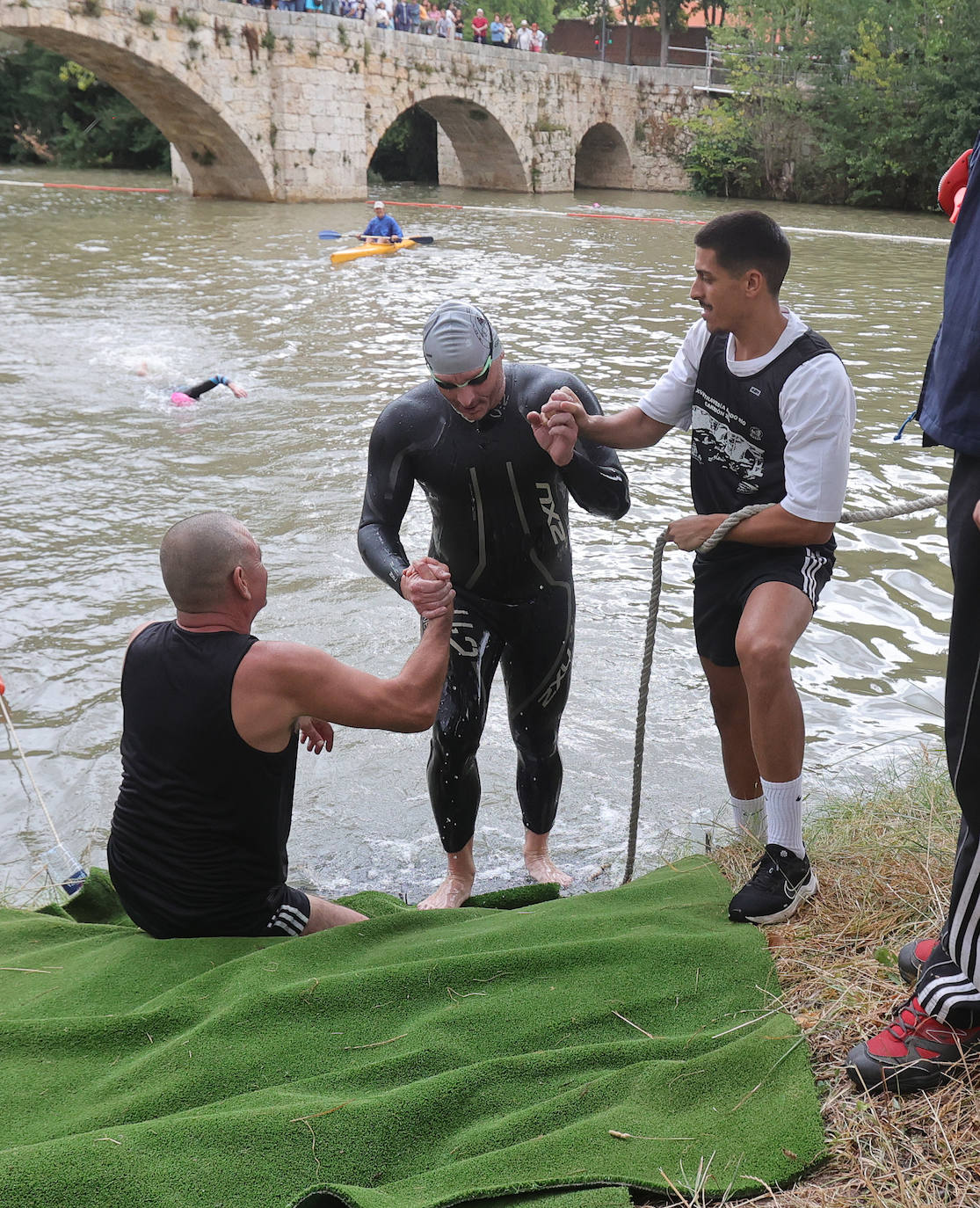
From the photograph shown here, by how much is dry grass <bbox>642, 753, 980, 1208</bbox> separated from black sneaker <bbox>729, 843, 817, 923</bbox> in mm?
46

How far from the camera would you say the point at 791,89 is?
119ft

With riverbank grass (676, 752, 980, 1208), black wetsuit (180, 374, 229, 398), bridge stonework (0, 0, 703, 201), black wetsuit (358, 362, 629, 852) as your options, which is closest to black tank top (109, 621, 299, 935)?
black wetsuit (358, 362, 629, 852)

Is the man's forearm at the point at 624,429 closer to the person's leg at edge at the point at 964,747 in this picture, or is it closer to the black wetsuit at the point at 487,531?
the black wetsuit at the point at 487,531

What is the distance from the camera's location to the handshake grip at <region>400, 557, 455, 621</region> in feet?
10.7

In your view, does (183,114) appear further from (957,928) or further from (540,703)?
(957,928)

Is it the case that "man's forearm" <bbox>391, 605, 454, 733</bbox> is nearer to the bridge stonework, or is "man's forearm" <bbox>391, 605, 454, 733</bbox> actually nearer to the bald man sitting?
the bald man sitting

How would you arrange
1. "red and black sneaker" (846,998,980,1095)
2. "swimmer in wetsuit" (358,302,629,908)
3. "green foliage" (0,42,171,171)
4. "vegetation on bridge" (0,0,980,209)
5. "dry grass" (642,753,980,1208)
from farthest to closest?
"green foliage" (0,42,171,171), "vegetation on bridge" (0,0,980,209), "swimmer in wetsuit" (358,302,629,908), "red and black sneaker" (846,998,980,1095), "dry grass" (642,753,980,1208)

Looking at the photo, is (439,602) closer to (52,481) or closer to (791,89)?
(52,481)

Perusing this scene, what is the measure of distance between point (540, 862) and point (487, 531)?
151 centimetres

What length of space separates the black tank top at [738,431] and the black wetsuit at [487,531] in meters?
0.45

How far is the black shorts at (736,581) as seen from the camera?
328 centimetres

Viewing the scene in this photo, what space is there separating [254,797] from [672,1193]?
1502 mm

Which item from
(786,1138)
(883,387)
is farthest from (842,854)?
(883,387)

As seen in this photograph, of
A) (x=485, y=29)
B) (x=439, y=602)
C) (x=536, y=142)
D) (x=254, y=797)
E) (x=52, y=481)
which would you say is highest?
(x=485, y=29)
